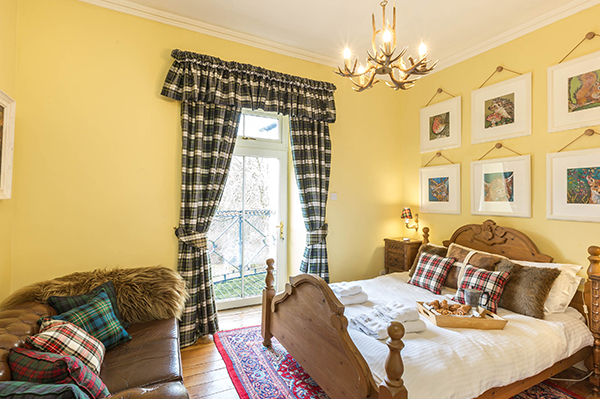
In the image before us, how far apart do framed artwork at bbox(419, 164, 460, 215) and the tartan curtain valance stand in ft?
4.86

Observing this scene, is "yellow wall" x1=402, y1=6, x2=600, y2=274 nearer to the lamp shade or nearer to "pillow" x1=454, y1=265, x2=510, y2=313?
the lamp shade

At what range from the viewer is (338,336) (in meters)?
1.63

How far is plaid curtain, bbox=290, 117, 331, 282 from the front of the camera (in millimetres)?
3400

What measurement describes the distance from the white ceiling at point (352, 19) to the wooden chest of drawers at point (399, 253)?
2.31 meters

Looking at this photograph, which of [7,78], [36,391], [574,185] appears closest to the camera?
[36,391]

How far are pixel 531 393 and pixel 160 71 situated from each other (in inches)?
159

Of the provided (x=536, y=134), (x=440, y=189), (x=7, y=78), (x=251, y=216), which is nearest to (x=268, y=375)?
(x=251, y=216)

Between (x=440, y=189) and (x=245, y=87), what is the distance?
103 inches

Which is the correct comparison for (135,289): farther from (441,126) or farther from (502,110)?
(502,110)

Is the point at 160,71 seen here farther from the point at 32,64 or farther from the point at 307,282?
the point at 307,282

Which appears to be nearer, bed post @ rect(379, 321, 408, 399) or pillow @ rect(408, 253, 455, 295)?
bed post @ rect(379, 321, 408, 399)

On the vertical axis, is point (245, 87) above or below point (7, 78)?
above

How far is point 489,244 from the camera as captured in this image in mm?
3061

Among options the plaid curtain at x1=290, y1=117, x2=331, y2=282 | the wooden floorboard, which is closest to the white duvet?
the wooden floorboard
